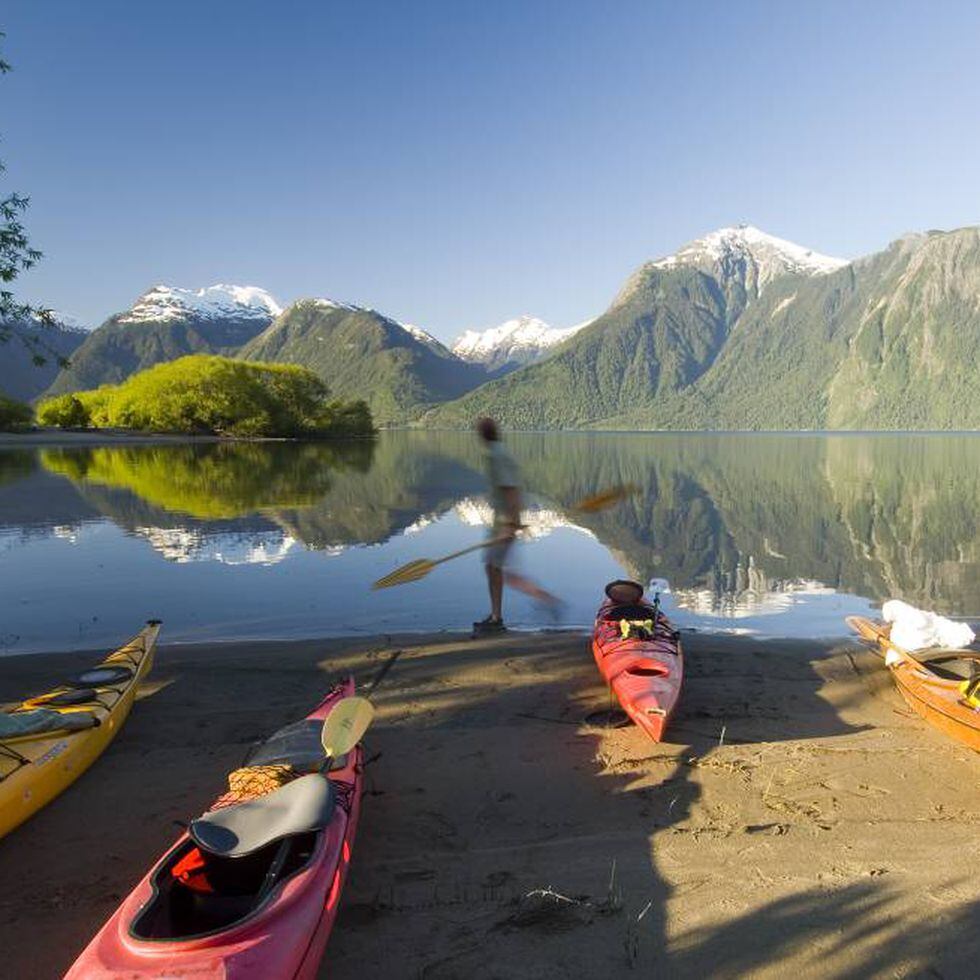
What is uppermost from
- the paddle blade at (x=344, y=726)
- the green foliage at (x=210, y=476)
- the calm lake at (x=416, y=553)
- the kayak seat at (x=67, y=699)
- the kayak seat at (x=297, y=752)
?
the green foliage at (x=210, y=476)

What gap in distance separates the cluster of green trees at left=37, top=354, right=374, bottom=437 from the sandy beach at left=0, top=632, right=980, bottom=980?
87.4m

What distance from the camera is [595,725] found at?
8289 mm

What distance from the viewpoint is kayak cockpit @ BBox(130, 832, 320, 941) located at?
3996 mm

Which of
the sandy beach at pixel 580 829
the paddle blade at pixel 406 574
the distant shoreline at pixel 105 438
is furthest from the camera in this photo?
the distant shoreline at pixel 105 438

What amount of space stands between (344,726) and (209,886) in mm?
1818

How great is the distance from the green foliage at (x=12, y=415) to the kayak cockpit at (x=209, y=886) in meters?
90.2

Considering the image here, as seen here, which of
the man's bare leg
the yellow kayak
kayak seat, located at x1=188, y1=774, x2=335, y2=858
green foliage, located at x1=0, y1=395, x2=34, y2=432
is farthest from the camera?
green foliage, located at x1=0, y1=395, x2=34, y2=432

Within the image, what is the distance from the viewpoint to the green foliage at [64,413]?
309 ft

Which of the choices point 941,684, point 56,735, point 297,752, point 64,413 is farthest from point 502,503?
point 64,413

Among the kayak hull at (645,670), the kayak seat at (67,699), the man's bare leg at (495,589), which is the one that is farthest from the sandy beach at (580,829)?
the man's bare leg at (495,589)

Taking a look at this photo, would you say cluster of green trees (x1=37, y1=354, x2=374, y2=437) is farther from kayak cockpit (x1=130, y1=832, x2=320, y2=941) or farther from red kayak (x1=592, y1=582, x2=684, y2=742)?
kayak cockpit (x1=130, y1=832, x2=320, y2=941)

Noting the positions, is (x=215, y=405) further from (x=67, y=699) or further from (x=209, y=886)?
(x=209, y=886)

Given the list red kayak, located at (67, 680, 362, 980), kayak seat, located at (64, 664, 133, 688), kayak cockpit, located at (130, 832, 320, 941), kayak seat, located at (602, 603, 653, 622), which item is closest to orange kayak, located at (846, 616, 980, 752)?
kayak seat, located at (602, 603, 653, 622)

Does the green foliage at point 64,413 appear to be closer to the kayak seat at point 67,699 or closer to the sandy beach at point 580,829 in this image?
the sandy beach at point 580,829
